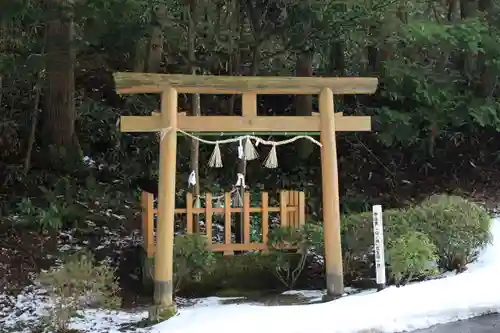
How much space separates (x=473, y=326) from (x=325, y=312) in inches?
69.8

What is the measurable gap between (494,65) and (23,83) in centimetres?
1048

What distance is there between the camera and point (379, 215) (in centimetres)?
802

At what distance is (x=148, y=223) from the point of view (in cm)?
870

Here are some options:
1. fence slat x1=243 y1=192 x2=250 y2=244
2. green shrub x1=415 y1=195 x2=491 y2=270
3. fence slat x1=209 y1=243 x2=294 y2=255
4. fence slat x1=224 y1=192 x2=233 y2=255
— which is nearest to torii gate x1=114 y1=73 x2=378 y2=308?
fence slat x1=209 y1=243 x2=294 y2=255

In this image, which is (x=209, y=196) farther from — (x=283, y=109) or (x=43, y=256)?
(x=283, y=109)

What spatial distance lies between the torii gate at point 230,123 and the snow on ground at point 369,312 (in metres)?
0.56

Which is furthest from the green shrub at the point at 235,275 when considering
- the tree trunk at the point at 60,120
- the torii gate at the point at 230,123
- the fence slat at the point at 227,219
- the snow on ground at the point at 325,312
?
the tree trunk at the point at 60,120

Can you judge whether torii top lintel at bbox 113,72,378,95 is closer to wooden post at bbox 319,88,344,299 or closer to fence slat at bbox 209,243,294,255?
wooden post at bbox 319,88,344,299

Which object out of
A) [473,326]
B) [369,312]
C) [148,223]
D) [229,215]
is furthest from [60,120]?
[473,326]

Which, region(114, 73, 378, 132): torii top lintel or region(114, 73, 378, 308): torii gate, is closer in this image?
region(114, 73, 378, 308): torii gate

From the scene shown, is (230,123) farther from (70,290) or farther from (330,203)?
(70,290)

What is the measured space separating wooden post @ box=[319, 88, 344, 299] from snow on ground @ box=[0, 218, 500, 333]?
0.32 metres

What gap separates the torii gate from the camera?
732 cm

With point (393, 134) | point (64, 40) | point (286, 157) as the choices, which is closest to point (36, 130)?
point (64, 40)
